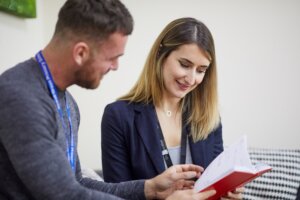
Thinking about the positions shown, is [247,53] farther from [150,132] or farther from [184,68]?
[150,132]

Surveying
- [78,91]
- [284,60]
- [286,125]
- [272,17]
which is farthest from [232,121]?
[78,91]

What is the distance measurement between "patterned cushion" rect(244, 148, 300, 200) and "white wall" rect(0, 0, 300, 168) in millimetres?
640

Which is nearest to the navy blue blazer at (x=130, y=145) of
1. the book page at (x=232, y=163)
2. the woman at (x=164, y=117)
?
the woman at (x=164, y=117)

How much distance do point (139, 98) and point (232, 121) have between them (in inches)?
48.0

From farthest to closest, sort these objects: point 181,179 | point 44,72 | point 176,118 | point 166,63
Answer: point 176,118
point 166,63
point 181,179
point 44,72

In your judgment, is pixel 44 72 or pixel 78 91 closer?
pixel 44 72

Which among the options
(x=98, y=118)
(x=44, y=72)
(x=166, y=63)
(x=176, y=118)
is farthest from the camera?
(x=98, y=118)

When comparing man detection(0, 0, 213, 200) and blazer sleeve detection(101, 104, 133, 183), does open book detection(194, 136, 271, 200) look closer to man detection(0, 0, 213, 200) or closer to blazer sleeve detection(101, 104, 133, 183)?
man detection(0, 0, 213, 200)

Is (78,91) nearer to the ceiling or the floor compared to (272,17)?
nearer to the floor

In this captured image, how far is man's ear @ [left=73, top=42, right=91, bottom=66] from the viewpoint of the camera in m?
0.80

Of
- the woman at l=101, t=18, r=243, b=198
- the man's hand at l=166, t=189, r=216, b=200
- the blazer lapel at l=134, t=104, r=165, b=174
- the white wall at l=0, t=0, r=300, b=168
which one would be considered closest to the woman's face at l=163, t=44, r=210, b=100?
the woman at l=101, t=18, r=243, b=198

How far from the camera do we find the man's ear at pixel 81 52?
804 millimetres

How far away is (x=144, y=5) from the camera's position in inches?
96.3

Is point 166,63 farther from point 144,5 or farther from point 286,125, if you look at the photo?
point 286,125
